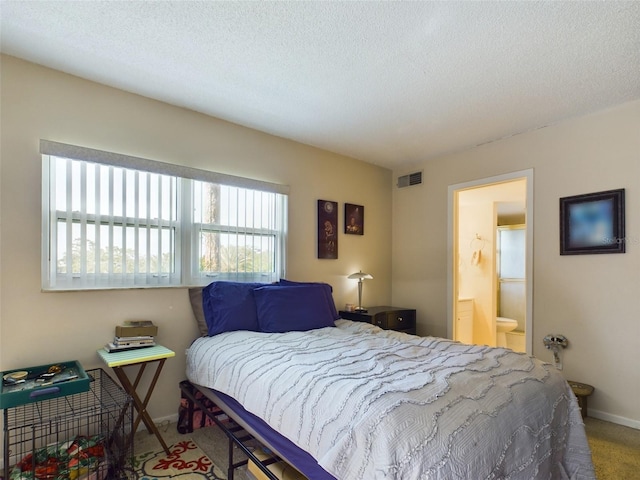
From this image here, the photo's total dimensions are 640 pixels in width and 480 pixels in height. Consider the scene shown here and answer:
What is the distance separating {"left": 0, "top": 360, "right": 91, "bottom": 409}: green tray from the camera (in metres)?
1.75

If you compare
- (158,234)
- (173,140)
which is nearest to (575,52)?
(173,140)

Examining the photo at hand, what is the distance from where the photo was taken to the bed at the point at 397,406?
1211 mm

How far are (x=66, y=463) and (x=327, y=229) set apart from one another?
2764 mm

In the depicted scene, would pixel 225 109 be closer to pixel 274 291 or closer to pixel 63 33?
pixel 63 33

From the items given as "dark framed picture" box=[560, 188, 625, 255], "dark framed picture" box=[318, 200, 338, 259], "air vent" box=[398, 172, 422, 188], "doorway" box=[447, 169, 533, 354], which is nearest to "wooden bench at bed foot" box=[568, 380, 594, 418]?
"dark framed picture" box=[560, 188, 625, 255]

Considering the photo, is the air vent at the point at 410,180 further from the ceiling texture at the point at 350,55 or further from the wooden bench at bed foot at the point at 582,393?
the wooden bench at bed foot at the point at 582,393

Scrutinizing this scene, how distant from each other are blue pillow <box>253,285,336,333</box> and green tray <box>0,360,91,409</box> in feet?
3.95

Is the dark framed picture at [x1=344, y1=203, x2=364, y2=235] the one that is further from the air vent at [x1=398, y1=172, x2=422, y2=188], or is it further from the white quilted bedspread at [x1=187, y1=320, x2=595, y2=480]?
the white quilted bedspread at [x1=187, y1=320, x2=595, y2=480]

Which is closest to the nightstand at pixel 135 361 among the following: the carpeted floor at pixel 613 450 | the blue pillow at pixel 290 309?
the blue pillow at pixel 290 309

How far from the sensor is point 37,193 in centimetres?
224

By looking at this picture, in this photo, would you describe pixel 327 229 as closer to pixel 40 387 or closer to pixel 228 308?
pixel 228 308

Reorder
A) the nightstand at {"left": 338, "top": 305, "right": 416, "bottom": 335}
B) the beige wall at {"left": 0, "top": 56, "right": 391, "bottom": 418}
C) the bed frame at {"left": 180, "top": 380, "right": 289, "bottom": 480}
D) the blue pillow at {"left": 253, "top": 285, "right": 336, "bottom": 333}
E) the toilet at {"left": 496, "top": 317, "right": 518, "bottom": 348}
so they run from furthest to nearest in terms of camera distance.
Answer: the toilet at {"left": 496, "top": 317, "right": 518, "bottom": 348}
the nightstand at {"left": 338, "top": 305, "right": 416, "bottom": 335}
the blue pillow at {"left": 253, "top": 285, "right": 336, "bottom": 333}
the beige wall at {"left": 0, "top": 56, "right": 391, "bottom": 418}
the bed frame at {"left": 180, "top": 380, "right": 289, "bottom": 480}

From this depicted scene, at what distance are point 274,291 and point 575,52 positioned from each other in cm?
255

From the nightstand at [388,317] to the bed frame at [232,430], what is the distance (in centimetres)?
158
